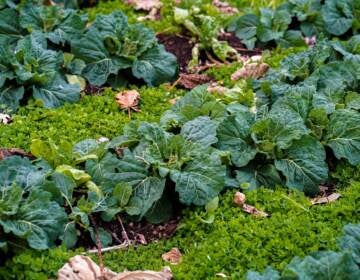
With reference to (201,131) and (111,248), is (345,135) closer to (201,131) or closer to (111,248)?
(201,131)

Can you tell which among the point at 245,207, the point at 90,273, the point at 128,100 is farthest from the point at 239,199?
the point at 128,100

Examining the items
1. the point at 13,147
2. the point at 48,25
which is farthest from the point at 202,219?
the point at 48,25

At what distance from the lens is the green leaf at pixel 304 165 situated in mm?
4984

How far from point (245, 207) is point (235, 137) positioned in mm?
560

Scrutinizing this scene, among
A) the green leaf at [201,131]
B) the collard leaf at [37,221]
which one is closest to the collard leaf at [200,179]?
the green leaf at [201,131]

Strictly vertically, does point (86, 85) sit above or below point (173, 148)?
below

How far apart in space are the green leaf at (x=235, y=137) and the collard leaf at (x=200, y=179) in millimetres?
A: 302

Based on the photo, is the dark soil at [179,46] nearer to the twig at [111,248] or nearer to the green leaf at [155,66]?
the green leaf at [155,66]

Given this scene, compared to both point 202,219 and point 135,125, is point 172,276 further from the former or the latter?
point 135,125

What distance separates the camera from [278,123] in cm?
504

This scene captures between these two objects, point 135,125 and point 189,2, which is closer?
point 135,125

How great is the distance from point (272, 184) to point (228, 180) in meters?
0.30

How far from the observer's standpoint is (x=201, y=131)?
504cm

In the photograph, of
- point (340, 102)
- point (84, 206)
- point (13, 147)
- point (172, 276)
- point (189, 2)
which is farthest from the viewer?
point (189, 2)
